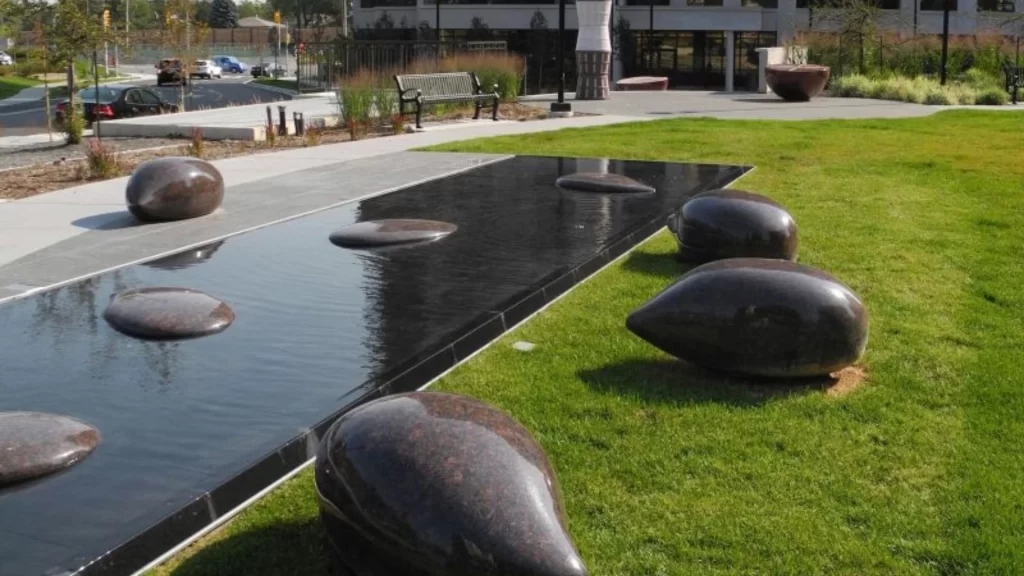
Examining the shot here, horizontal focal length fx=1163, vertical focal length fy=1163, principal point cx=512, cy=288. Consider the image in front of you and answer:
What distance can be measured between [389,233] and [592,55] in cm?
2220

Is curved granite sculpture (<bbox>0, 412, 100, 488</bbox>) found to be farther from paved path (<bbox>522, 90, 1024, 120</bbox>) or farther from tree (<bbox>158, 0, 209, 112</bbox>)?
tree (<bbox>158, 0, 209, 112</bbox>)

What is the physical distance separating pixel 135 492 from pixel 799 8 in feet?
180

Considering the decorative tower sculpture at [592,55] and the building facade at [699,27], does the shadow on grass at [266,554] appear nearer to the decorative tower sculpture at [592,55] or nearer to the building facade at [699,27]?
the decorative tower sculpture at [592,55]

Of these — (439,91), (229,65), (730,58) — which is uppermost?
(229,65)

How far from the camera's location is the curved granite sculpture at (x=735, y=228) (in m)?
8.59

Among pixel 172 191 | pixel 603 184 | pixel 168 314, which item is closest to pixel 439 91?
pixel 603 184

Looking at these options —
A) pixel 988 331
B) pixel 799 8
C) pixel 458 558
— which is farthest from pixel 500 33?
pixel 458 558

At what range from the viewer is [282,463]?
5312 millimetres

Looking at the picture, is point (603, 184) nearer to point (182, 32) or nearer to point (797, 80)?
point (797, 80)

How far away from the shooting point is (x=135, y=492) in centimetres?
489

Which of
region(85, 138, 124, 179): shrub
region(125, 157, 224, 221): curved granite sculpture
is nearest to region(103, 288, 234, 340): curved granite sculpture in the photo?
region(125, 157, 224, 221): curved granite sculpture

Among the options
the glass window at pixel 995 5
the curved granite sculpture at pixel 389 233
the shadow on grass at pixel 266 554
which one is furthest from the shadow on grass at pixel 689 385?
the glass window at pixel 995 5

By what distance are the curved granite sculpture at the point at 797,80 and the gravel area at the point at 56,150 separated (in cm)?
1577

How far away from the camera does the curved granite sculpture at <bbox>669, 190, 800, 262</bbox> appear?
8594mm
